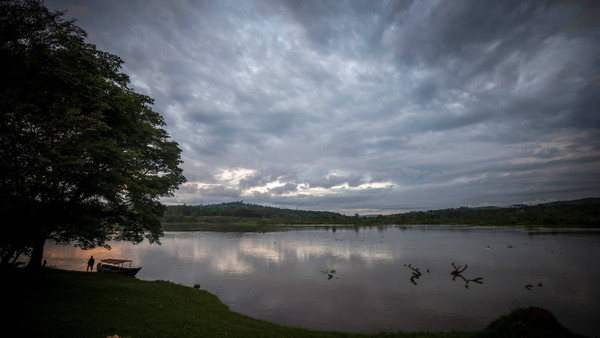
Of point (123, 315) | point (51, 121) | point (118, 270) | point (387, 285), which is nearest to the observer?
point (51, 121)

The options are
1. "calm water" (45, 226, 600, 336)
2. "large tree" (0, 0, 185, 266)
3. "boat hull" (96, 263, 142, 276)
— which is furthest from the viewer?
"boat hull" (96, 263, 142, 276)

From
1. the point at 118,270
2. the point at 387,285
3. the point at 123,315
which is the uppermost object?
the point at 123,315

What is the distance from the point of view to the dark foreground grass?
1283cm

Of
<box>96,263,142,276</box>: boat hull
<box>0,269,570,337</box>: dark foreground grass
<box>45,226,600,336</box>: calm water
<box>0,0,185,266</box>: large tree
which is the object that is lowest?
<box>45,226,600,336</box>: calm water

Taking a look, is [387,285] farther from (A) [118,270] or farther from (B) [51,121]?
(B) [51,121]

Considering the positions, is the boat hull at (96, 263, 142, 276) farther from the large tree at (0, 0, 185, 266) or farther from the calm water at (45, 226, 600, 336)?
the large tree at (0, 0, 185, 266)

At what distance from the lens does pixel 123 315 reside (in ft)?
53.8

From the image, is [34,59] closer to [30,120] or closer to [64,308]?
[30,120]

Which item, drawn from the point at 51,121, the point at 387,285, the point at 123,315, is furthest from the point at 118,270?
the point at 387,285

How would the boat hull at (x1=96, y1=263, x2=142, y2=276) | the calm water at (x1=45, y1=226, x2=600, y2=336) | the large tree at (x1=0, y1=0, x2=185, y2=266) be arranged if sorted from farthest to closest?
the boat hull at (x1=96, y1=263, x2=142, y2=276) → the calm water at (x1=45, y1=226, x2=600, y2=336) → the large tree at (x1=0, y1=0, x2=185, y2=266)

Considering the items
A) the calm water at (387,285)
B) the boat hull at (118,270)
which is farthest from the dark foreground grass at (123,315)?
the boat hull at (118,270)

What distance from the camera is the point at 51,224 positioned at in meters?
17.5

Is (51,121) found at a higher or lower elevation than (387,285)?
higher

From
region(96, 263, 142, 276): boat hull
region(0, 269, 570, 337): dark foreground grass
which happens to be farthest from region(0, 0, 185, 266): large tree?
region(96, 263, 142, 276): boat hull
